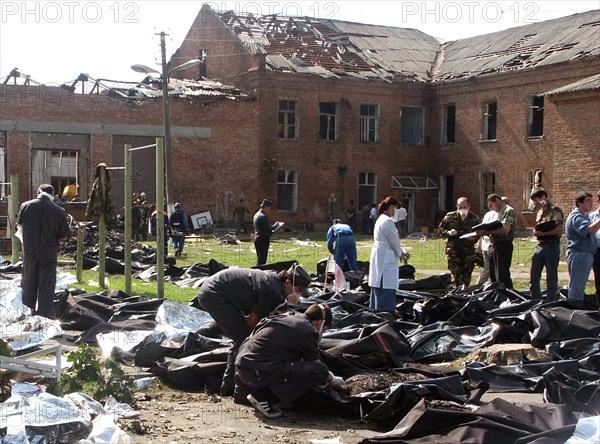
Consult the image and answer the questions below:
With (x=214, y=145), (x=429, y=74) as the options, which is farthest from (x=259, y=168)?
(x=429, y=74)

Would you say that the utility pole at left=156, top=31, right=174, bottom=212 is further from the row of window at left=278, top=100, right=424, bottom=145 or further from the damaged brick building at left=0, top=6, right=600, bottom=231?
the row of window at left=278, top=100, right=424, bottom=145

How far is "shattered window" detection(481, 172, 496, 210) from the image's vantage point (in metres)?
42.0

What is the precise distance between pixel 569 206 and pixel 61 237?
20.0 m

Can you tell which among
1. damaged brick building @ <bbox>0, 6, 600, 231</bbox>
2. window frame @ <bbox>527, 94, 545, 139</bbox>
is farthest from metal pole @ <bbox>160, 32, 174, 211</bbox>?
window frame @ <bbox>527, 94, 545, 139</bbox>

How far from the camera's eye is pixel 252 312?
8.33 meters

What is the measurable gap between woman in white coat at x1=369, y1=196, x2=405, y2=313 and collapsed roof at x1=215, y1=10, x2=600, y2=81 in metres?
28.4

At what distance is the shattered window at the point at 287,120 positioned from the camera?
4309 cm

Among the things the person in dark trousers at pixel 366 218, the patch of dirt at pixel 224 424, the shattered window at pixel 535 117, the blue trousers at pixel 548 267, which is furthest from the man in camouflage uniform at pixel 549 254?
the person in dark trousers at pixel 366 218

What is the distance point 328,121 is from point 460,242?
1154 inches

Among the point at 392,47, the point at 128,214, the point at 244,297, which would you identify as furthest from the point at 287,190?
the point at 244,297

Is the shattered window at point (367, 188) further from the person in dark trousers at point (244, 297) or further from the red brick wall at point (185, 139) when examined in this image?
the person in dark trousers at point (244, 297)

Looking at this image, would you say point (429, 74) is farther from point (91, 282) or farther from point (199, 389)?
point (199, 389)

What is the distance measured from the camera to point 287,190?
43500mm

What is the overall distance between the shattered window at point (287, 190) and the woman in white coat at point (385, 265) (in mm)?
31075
